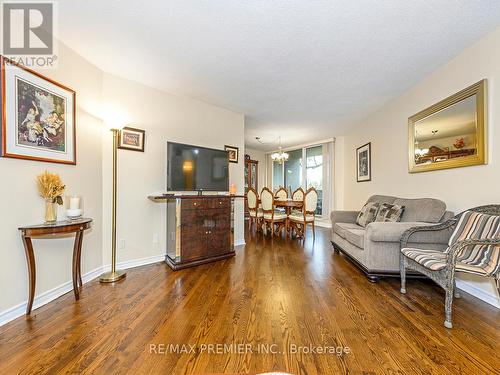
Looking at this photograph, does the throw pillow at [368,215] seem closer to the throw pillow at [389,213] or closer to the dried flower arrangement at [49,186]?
the throw pillow at [389,213]

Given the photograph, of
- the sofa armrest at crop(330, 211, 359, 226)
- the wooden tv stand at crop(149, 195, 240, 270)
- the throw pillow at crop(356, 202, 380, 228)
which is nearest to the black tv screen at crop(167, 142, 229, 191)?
the wooden tv stand at crop(149, 195, 240, 270)

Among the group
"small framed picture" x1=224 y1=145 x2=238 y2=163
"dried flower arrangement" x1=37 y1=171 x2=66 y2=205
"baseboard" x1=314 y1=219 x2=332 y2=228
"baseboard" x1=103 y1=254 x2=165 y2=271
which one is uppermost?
"small framed picture" x1=224 y1=145 x2=238 y2=163

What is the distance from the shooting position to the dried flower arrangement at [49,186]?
1.81 meters

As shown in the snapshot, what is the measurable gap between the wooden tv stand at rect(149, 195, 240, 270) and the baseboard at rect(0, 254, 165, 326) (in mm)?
288

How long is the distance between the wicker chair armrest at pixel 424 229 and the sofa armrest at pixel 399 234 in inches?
1.0

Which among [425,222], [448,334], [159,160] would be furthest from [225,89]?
[448,334]

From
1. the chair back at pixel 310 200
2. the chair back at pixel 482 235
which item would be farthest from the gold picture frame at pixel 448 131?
the chair back at pixel 310 200

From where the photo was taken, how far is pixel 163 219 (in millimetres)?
3027

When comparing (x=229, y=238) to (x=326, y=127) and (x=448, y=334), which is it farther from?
(x=326, y=127)

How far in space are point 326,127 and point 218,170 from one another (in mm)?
2994

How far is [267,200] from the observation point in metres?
4.51

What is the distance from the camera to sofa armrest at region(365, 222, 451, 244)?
2.17m

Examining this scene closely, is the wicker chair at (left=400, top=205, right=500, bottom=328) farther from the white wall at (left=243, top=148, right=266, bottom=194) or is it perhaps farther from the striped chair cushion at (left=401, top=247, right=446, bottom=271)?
the white wall at (left=243, top=148, right=266, bottom=194)

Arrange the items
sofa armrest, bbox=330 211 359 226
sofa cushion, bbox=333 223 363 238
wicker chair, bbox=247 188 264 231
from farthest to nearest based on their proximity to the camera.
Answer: wicker chair, bbox=247 188 264 231, sofa armrest, bbox=330 211 359 226, sofa cushion, bbox=333 223 363 238
